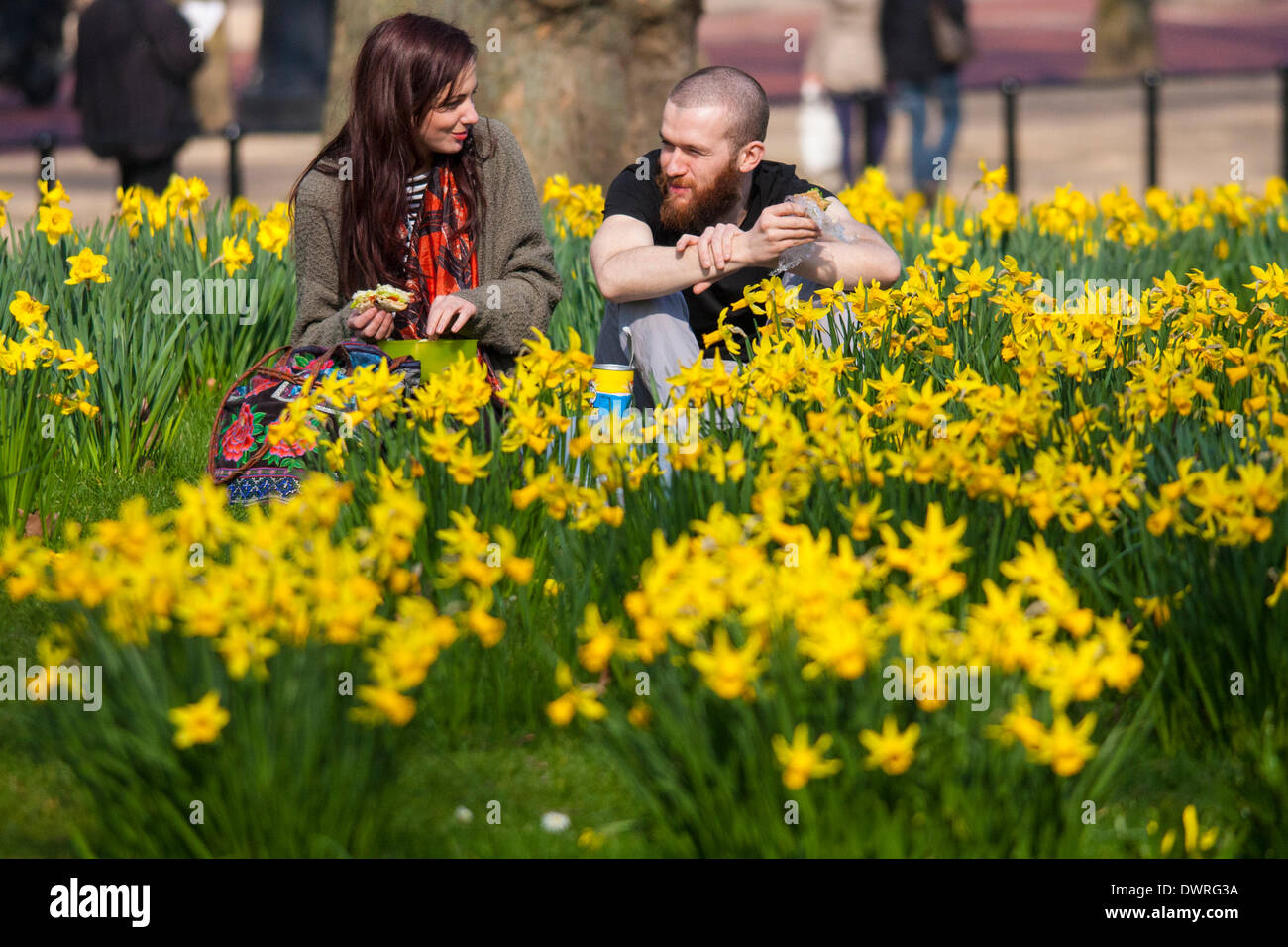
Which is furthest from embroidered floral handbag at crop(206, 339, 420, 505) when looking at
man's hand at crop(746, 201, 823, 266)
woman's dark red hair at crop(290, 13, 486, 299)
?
man's hand at crop(746, 201, 823, 266)

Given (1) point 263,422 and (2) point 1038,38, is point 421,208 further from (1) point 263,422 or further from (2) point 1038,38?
(2) point 1038,38

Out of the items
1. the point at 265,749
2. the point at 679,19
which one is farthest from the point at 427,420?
the point at 679,19

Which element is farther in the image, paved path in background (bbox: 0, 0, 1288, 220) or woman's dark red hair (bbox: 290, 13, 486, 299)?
paved path in background (bbox: 0, 0, 1288, 220)

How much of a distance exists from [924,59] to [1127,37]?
9.64 metres

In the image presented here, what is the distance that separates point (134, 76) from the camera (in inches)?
349

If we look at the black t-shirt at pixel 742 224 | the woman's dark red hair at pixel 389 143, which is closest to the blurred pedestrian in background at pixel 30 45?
the woman's dark red hair at pixel 389 143

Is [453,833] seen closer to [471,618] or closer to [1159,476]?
[471,618]

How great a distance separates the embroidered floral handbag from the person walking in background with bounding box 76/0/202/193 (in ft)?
16.4

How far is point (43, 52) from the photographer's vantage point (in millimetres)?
21531

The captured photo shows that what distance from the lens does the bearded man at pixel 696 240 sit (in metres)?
3.89

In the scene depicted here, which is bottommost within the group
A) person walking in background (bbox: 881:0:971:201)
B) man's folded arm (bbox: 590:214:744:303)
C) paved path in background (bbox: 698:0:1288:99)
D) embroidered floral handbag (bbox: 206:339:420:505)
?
embroidered floral handbag (bbox: 206:339:420:505)

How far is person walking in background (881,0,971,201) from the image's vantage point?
11031 mm

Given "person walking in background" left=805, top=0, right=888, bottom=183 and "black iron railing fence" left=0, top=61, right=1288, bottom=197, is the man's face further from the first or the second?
"person walking in background" left=805, top=0, right=888, bottom=183

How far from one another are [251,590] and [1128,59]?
19179mm
